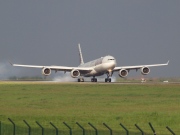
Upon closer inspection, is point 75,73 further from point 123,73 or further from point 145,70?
point 145,70

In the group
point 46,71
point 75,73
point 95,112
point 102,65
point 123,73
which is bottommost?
point 95,112

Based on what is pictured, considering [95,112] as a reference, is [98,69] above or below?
above

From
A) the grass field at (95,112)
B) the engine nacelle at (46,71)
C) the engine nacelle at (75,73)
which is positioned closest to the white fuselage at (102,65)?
the engine nacelle at (75,73)

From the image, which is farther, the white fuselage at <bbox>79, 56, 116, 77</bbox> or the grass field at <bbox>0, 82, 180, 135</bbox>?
the white fuselage at <bbox>79, 56, 116, 77</bbox>

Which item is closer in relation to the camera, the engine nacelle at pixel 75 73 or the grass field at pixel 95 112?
the grass field at pixel 95 112

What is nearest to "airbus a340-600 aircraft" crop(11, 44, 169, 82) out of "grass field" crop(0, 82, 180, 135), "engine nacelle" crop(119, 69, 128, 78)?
"engine nacelle" crop(119, 69, 128, 78)

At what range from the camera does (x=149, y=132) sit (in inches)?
1458

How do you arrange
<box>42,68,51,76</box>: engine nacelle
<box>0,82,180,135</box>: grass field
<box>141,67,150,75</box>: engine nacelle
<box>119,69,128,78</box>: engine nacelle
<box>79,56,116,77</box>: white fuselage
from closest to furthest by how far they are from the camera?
<box>0,82,180,135</box>: grass field, <box>79,56,116,77</box>: white fuselage, <box>119,69,128,78</box>: engine nacelle, <box>42,68,51,76</box>: engine nacelle, <box>141,67,150,75</box>: engine nacelle

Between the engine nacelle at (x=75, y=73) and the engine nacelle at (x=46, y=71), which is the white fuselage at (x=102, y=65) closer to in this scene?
the engine nacelle at (x=75, y=73)

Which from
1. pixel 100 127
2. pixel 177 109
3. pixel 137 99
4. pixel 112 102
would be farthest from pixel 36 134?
pixel 137 99

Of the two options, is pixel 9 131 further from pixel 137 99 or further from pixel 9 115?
pixel 137 99

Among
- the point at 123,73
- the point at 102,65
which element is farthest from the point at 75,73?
the point at 123,73

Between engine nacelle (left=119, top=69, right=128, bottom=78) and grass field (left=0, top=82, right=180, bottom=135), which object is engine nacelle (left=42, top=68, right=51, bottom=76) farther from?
grass field (left=0, top=82, right=180, bottom=135)

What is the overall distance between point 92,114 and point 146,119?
5316 millimetres
